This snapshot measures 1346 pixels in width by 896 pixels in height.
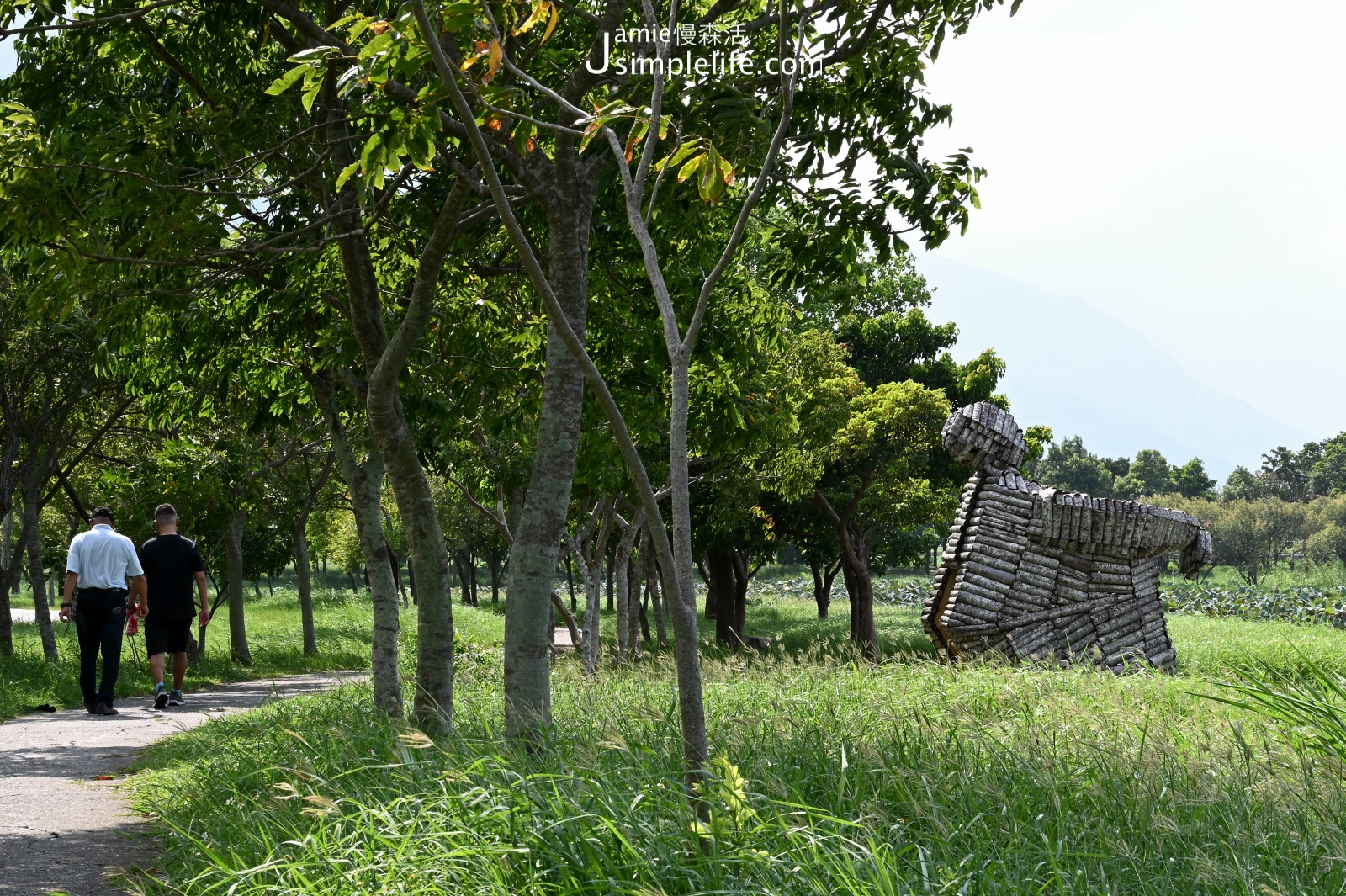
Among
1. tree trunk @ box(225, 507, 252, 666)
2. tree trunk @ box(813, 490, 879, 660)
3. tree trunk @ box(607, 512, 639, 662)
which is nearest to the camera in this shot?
tree trunk @ box(607, 512, 639, 662)

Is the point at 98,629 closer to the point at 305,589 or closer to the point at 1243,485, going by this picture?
the point at 305,589

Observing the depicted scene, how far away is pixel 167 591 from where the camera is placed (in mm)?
10734

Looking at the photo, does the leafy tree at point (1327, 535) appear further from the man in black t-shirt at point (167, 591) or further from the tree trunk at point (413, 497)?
the tree trunk at point (413, 497)

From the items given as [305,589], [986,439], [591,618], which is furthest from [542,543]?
[305,589]

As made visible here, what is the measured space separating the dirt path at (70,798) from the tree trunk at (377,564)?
837mm

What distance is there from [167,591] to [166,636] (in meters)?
0.58

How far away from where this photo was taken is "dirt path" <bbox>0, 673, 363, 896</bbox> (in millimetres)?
4664

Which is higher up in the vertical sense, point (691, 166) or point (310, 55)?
point (310, 55)

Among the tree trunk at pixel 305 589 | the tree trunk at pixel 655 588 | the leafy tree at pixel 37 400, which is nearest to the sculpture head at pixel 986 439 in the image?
the leafy tree at pixel 37 400

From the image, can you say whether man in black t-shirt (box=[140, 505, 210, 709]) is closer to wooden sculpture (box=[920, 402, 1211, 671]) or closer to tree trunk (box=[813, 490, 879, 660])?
wooden sculpture (box=[920, 402, 1211, 671])

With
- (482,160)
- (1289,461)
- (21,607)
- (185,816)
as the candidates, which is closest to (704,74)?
(482,160)

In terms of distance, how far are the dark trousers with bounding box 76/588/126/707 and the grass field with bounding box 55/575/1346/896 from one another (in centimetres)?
431

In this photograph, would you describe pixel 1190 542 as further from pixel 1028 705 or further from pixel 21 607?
pixel 21 607

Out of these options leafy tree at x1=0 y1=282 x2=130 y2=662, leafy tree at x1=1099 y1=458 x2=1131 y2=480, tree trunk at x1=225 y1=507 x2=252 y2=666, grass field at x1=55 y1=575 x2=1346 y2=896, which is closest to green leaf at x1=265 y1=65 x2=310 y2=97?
grass field at x1=55 y1=575 x2=1346 y2=896
